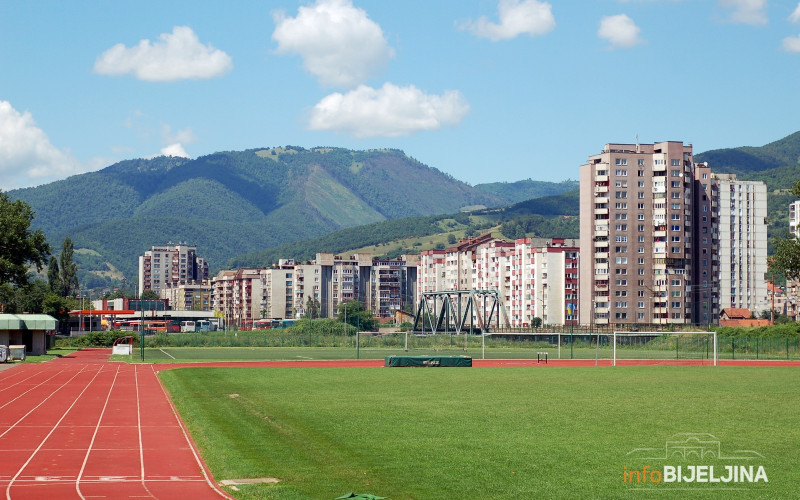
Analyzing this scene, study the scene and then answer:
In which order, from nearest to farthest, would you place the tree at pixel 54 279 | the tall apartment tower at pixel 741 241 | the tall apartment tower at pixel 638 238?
1. the tall apartment tower at pixel 638 238
2. the tree at pixel 54 279
3. the tall apartment tower at pixel 741 241

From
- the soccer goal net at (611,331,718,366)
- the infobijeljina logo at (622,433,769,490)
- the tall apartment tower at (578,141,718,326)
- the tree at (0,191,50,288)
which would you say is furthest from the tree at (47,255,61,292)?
the infobijeljina logo at (622,433,769,490)

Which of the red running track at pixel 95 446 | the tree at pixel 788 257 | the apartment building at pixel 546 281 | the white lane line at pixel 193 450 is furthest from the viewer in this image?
the apartment building at pixel 546 281

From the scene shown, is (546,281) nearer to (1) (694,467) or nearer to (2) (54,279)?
(2) (54,279)

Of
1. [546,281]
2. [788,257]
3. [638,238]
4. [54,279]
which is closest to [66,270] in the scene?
[54,279]

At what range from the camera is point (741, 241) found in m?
191

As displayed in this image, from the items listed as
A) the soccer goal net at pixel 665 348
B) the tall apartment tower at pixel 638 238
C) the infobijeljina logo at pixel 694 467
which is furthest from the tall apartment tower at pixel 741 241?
the infobijeljina logo at pixel 694 467

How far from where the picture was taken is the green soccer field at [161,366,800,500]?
18172 millimetres

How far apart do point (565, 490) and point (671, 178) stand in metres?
150

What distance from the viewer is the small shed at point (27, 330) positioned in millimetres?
80500

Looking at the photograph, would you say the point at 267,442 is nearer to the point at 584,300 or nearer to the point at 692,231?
the point at 584,300

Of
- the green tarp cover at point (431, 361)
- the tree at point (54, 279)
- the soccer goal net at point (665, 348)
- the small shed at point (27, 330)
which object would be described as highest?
the tree at point (54, 279)

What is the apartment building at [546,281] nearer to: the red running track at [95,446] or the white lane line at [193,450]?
the red running track at [95,446]

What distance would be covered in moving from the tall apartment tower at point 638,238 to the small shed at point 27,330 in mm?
99627

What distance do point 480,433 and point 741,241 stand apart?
179 m
